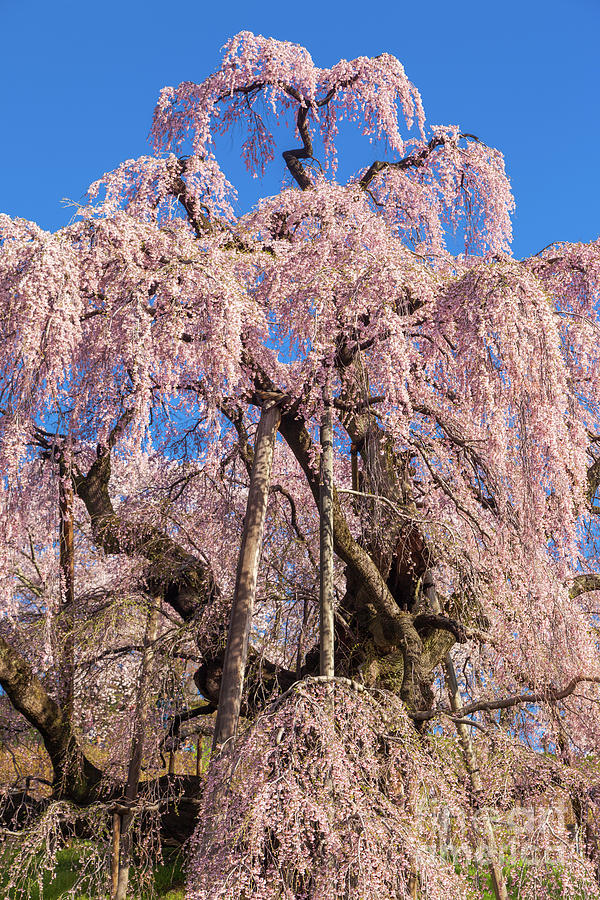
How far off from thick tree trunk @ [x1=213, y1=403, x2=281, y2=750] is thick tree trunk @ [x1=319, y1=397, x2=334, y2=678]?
0.59 m

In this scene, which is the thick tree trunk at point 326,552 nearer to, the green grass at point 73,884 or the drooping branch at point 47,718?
the drooping branch at point 47,718

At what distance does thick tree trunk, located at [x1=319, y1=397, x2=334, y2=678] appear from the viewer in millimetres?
6352

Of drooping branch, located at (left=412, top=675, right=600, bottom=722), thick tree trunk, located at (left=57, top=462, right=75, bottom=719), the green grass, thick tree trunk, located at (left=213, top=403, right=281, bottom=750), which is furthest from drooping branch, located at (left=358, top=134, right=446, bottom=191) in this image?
the green grass

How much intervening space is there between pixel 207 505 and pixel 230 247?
3.16 meters

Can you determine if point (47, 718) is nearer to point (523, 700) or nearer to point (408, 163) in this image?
point (523, 700)

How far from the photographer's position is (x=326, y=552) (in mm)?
6691

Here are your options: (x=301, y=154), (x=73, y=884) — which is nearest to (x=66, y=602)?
(x=73, y=884)

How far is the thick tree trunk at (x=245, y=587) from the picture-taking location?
21.8 feet

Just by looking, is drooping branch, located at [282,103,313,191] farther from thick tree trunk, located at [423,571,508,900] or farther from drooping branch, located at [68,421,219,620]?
thick tree trunk, located at [423,571,508,900]

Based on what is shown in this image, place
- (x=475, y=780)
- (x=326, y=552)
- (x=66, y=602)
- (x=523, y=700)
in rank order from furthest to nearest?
(x=66, y=602) < (x=523, y=700) < (x=475, y=780) < (x=326, y=552)

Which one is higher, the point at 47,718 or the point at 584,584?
the point at 584,584

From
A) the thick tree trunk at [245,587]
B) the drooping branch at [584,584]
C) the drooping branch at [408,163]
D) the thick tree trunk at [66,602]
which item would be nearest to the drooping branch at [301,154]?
the drooping branch at [408,163]

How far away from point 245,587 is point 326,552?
2.68ft

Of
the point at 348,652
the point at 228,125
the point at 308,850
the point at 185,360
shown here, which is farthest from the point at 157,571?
the point at 228,125
